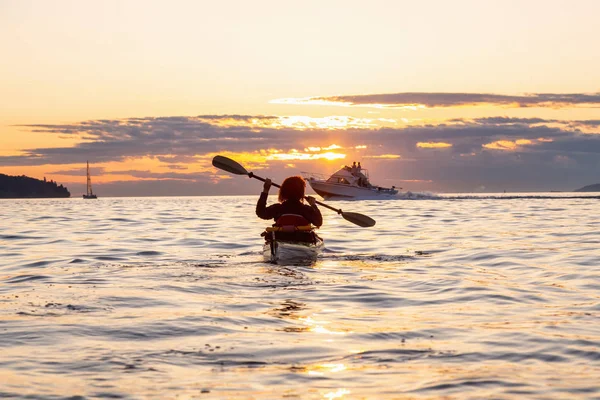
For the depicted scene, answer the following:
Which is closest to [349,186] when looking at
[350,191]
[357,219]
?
[350,191]

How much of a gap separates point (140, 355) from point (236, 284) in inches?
213

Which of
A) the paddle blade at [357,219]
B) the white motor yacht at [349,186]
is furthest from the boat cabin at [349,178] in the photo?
the paddle blade at [357,219]

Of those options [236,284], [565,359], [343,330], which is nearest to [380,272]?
[236,284]

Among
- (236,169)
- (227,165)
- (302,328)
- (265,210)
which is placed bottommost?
(302,328)

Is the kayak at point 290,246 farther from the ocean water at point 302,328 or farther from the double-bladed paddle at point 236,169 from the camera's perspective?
the double-bladed paddle at point 236,169

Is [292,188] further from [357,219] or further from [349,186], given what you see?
[349,186]

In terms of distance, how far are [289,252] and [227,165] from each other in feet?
17.7

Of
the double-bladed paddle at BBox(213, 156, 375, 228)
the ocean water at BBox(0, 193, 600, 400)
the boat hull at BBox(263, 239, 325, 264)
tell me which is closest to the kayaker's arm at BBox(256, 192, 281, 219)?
the boat hull at BBox(263, 239, 325, 264)

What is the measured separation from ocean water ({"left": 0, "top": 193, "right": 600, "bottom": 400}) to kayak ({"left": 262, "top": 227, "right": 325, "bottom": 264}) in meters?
0.42

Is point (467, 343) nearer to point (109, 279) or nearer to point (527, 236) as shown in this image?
point (109, 279)

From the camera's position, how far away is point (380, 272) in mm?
14445

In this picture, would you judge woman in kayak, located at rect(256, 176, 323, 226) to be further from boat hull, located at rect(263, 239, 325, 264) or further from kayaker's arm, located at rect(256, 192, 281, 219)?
boat hull, located at rect(263, 239, 325, 264)

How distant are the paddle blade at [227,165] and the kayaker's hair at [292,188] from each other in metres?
4.72

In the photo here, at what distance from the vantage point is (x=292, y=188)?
1506 cm
